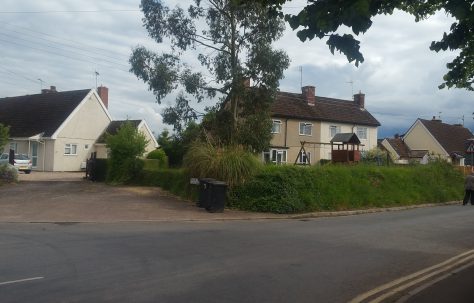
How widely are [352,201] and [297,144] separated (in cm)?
2586

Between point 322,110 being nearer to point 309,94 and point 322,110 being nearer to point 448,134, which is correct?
point 309,94

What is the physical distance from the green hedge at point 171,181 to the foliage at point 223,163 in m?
0.89

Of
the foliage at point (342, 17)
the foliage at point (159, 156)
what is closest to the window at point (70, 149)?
the foliage at point (159, 156)

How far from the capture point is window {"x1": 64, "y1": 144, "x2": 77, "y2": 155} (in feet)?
133

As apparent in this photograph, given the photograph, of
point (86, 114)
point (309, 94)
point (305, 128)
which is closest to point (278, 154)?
point (305, 128)

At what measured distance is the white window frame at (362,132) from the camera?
53.4m

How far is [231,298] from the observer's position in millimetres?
7141

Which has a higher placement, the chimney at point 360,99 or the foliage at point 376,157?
the chimney at point 360,99

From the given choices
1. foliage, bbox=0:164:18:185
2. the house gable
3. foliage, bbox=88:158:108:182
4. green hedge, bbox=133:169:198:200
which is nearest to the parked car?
the house gable

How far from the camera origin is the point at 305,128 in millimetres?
49062

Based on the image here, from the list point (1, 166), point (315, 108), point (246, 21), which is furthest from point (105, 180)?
point (315, 108)

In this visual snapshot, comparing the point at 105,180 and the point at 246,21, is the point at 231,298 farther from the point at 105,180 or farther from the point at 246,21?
the point at 105,180

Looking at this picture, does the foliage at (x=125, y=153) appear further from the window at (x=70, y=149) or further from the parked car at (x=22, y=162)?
the window at (x=70, y=149)

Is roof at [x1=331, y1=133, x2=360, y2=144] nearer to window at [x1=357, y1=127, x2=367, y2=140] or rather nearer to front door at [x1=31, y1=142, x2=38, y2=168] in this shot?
Answer: window at [x1=357, y1=127, x2=367, y2=140]
